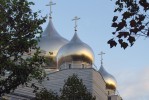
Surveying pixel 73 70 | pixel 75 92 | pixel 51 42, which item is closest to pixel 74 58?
pixel 73 70

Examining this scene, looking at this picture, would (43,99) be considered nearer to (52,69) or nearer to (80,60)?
(80,60)

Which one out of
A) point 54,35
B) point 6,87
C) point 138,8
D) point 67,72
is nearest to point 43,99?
point 6,87

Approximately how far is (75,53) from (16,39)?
94.0 ft

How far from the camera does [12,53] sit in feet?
55.6

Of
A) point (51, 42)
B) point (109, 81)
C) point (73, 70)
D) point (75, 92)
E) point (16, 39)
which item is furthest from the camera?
point (109, 81)

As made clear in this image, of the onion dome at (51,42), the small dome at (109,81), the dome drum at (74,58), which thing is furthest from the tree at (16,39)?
the small dome at (109,81)

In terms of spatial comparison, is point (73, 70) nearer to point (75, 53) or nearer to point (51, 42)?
point (75, 53)

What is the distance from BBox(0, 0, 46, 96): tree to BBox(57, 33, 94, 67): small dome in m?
27.7

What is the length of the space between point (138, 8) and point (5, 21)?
1144cm

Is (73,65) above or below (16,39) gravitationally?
above

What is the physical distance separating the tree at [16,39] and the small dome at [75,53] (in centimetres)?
2767

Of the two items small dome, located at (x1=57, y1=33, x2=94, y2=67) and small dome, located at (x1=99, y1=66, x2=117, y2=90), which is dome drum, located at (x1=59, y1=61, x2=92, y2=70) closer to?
small dome, located at (x1=57, y1=33, x2=94, y2=67)

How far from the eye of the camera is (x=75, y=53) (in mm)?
45219

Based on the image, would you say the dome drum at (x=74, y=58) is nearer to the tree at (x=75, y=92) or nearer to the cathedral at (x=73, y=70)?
the cathedral at (x=73, y=70)
